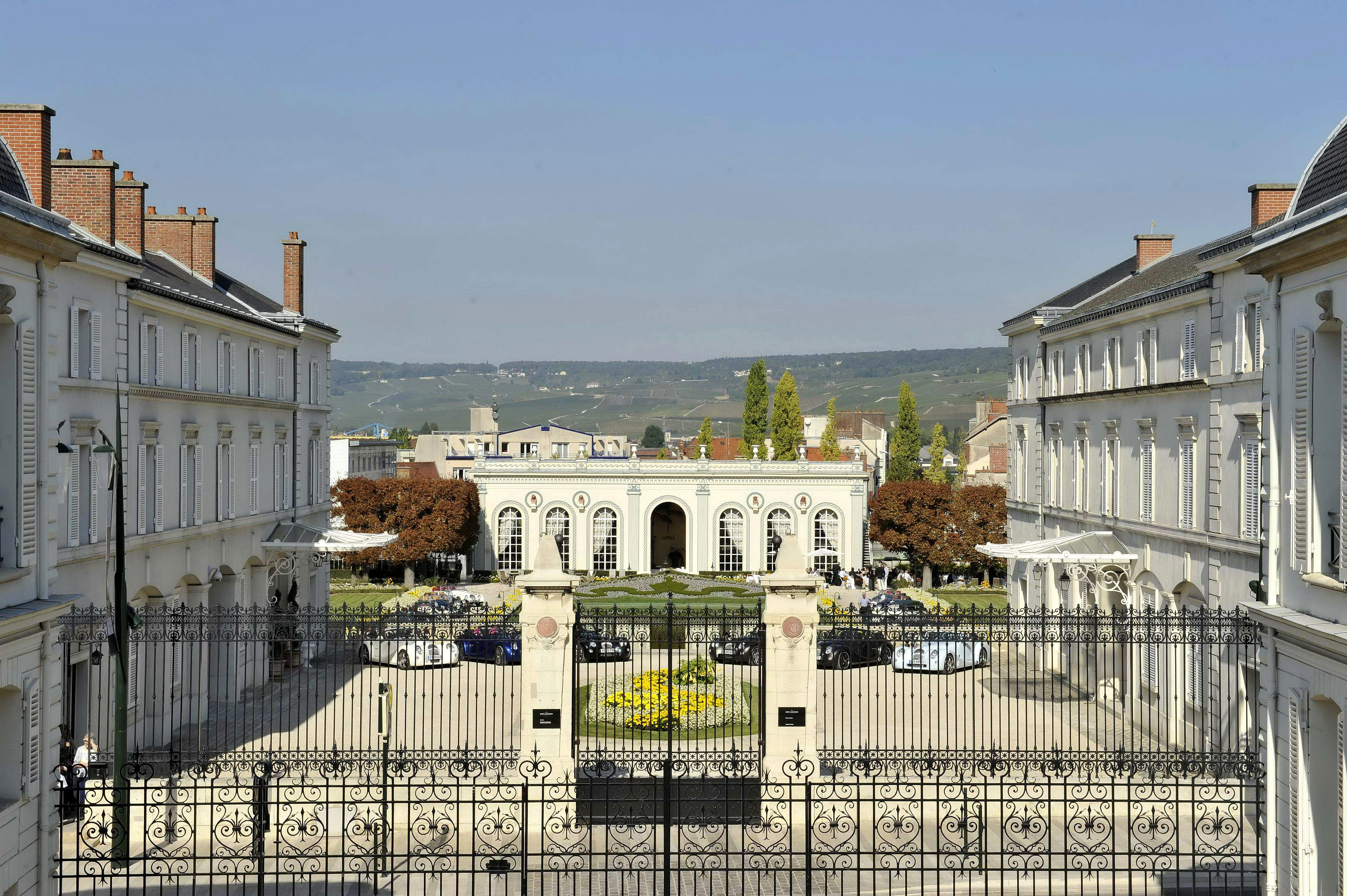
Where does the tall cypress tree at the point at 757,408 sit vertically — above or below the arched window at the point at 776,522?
above

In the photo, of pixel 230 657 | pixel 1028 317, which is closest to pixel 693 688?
pixel 230 657

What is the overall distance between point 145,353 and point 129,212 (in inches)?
166

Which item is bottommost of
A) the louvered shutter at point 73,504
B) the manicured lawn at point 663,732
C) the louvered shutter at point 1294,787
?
the manicured lawn at point 663,732

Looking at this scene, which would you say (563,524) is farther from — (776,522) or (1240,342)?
(1240,342)

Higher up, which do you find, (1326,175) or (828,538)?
(1326,175)

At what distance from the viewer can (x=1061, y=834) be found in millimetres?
19391

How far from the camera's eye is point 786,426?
86.0m

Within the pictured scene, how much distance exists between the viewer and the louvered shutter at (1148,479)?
29219 mm

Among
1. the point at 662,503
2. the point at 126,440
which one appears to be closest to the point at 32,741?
the point at 126,440

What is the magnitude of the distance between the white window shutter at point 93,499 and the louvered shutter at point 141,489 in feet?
4.75

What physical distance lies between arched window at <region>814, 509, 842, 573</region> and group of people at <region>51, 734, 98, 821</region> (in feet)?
151

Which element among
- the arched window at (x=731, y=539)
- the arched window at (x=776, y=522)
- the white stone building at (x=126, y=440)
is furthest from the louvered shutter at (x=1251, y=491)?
the arched window at (x=731, y=539)

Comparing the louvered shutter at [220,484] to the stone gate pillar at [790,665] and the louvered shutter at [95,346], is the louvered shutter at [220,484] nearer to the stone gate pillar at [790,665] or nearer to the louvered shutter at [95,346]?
the louvered shutter at [95,346]

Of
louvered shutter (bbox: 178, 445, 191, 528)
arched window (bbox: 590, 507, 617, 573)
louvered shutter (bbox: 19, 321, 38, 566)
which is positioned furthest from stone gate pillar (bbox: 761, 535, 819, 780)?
arched window (bbox: 590, 507, 617, 573)
